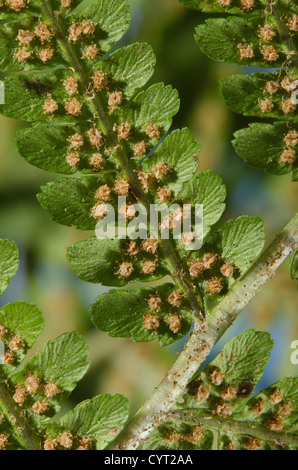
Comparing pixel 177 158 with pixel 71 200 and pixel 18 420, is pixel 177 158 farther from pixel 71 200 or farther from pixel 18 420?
pixel 18 420

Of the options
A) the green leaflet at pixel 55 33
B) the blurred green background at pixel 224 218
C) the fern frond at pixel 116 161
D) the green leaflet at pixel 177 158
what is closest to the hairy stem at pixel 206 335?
the fern frond at pixel 116 161

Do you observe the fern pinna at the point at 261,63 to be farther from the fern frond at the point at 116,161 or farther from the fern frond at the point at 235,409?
the fern frond at the point at 235,409

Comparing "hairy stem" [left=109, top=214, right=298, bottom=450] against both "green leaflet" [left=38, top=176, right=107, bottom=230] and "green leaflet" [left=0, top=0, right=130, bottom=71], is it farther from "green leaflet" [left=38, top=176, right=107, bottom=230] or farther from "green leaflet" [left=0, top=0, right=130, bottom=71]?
"green leaflet" [left=0, top=0, right=130, bottom=71]

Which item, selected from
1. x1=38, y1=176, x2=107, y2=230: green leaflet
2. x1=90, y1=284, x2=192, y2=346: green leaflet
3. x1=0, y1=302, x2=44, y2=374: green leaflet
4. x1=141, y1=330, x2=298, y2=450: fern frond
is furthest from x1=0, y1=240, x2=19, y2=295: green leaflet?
x1=141, y1=330, x2=298, y2=450: fern frond

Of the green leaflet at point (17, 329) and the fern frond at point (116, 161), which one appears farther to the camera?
the green leaflet at point (17, 329)

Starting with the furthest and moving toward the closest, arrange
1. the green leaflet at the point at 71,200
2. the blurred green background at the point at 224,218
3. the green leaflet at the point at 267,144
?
the blurred green background at the point at 224,218
the green leaflet at the point at 267,144
the green leaflet at the point at 71,200

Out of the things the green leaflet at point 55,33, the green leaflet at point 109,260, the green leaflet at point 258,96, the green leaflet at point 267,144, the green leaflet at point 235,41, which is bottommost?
the green leaflet at point 109,260

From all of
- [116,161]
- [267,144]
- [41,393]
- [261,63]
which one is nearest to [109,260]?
[116,161]
